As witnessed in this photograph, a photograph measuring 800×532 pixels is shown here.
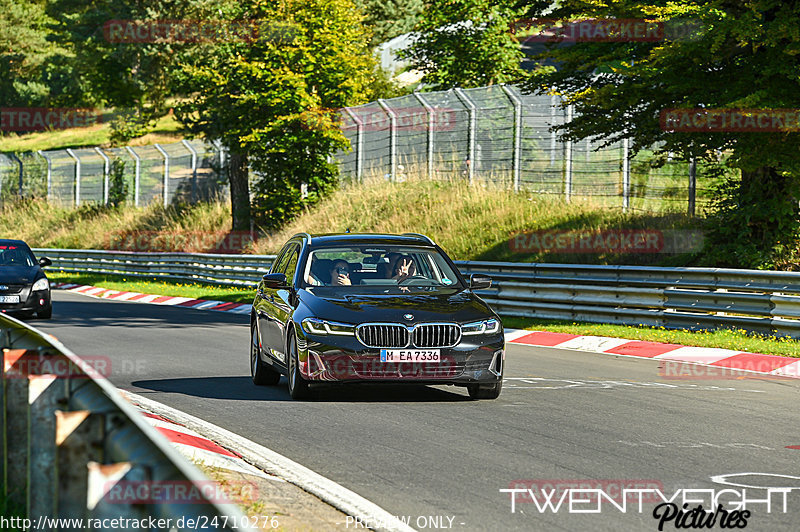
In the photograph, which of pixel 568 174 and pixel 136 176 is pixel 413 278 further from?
pixel 136 176

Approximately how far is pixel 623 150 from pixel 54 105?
79868mm

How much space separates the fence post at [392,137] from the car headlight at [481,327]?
24.4m

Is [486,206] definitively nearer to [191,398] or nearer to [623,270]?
[623,270]

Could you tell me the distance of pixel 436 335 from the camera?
10.2m

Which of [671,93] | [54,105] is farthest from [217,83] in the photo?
[54,105]

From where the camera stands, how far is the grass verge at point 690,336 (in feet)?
49.7

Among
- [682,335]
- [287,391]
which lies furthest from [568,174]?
[287,391]

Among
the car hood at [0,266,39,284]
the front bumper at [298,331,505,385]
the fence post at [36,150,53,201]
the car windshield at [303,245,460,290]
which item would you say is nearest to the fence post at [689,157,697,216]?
the car windshield at [303,245,460,290]

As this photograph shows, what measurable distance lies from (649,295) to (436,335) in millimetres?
8840

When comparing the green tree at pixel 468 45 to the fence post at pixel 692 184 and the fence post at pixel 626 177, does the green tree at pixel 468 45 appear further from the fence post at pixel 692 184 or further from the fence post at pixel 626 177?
the fence post at pixel 692 184

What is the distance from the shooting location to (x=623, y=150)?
26984 millimetres

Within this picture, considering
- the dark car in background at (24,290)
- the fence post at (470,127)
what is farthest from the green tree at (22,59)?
the dark car in background at (24,290)

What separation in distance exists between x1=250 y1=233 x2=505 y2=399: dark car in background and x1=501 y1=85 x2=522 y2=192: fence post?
723 inches

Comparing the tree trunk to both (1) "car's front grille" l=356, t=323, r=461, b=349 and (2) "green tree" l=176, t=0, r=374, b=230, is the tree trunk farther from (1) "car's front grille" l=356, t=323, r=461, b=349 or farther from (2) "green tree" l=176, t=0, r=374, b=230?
(1) "car's front grille" l=356, t=323, r=461, b=349
